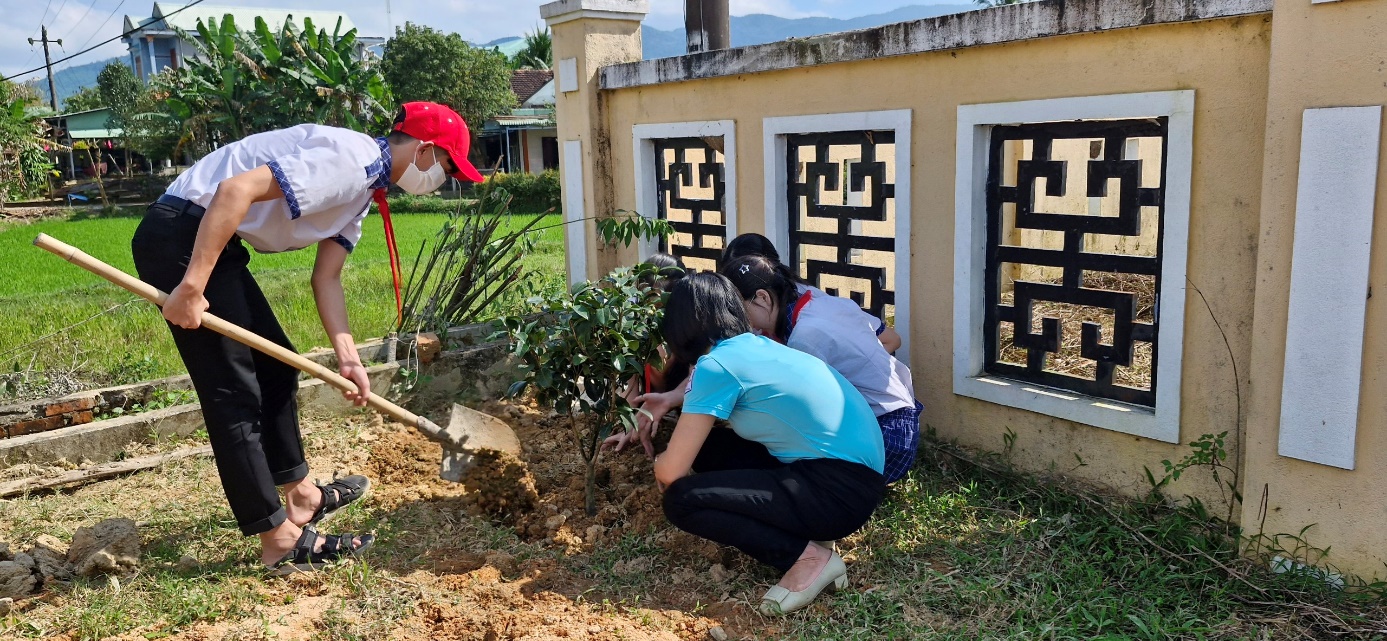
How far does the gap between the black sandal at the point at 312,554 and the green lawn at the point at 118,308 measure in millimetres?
2670

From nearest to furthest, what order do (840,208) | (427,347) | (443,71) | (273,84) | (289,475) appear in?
1. (289,475)
2. (840,208)
3. (427,347)
4. (273,84)
5. (443,71)

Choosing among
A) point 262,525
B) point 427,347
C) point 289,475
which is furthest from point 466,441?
point 427,347

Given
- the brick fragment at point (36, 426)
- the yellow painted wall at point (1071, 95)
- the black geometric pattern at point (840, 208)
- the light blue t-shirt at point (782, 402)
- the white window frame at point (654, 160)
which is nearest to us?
the light blue t-shirt at point (782, 402)

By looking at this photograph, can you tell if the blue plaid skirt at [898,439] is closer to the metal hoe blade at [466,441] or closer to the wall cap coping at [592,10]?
the metal hoe blade at [466,441]

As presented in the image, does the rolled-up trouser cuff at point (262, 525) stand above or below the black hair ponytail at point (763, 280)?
below

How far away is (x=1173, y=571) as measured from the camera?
3.16 metres

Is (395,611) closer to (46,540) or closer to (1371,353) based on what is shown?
(46,540)

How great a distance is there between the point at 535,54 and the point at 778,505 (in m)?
40.6

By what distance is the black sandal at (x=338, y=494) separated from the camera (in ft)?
12.5

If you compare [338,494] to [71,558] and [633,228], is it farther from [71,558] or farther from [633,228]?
[633,228]

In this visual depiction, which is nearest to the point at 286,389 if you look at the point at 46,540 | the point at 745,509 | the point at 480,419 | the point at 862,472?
the point at 480,419

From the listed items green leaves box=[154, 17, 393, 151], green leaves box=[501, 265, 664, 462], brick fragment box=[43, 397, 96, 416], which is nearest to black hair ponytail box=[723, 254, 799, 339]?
green leaves box=[501, 265, 664, 462]

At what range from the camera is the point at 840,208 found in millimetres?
4590

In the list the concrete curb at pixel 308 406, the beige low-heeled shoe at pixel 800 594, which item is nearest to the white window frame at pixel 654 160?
the concrete curb at pixel 308 406
